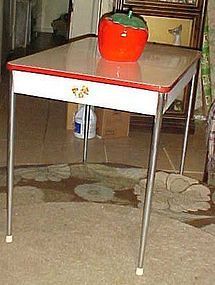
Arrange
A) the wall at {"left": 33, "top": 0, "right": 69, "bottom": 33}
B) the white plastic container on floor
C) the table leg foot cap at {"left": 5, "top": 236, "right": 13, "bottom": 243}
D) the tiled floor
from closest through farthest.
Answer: the table leg foot cap at {"left": 5, "top": 236, "right": 13, "bottom": 243}, the tiled floor, the white plastic container on floor, the wall at {"left": 33, "top": 0, "right": 69, "bottom": 33}

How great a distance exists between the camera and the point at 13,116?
1884 millimetres

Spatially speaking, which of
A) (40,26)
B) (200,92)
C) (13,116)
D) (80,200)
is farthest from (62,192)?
→ (40,26)

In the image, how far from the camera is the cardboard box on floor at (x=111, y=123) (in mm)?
3320

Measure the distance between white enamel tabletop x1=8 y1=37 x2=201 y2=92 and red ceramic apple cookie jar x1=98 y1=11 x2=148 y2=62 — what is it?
3 cm

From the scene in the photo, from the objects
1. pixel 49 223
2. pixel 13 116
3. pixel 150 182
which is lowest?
pixel 49 223

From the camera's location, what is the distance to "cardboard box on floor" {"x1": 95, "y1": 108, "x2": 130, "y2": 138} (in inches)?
131

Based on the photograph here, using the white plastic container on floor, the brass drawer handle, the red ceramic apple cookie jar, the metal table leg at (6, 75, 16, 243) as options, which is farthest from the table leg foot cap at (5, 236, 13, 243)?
the white plastic container on floor

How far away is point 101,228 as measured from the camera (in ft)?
7.00

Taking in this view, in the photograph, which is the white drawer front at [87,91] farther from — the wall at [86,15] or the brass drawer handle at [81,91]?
the wall at [86,15]

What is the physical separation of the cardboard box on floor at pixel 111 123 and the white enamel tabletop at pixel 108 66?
42.2 inches

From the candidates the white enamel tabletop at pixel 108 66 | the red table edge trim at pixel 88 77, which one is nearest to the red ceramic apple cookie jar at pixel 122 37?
the white enamel tabletop at pixel 108 66

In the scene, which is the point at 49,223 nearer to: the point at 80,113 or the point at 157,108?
the point at 157,108

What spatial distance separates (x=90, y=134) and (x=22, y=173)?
2.55 feet

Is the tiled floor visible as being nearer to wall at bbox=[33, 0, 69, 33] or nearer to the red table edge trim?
the red table edge trim
